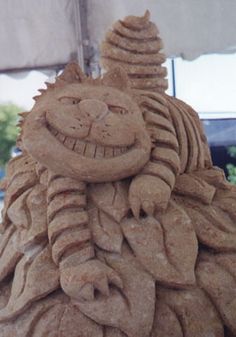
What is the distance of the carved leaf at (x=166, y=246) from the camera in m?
1.02

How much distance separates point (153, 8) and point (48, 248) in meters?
1.90

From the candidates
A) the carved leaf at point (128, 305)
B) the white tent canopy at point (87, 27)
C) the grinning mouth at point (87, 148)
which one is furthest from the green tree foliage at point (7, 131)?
the carved leaf at point (128, 305)

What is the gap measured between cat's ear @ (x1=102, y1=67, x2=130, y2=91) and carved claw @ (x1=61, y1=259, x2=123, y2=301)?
0.36 m

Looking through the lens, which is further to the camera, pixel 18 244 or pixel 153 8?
pixel 153 8

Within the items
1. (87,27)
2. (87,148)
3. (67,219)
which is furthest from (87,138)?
(87,27)

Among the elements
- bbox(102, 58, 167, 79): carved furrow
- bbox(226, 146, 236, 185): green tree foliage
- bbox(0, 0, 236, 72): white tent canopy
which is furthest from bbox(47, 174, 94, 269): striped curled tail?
bbox(226, 146, 236, 185): green tree foliage

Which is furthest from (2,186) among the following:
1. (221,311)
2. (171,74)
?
(171,74)

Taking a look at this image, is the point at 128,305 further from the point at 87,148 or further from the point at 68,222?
the point at 87,148

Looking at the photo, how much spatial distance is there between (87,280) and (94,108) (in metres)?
0.31

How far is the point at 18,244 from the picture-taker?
1.06m

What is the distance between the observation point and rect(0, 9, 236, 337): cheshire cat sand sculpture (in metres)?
0.99

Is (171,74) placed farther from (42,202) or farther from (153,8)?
(42,202)

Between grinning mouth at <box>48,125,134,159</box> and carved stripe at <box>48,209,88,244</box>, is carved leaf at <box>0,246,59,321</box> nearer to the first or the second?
carved stripe at <box>48,209,88,244</box>

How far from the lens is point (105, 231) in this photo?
1.03 m
